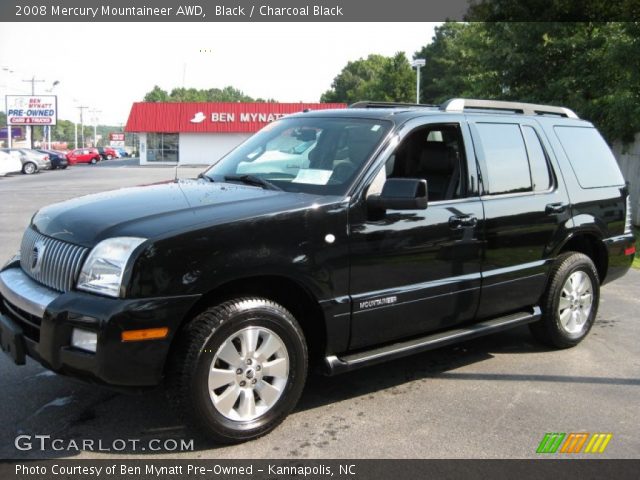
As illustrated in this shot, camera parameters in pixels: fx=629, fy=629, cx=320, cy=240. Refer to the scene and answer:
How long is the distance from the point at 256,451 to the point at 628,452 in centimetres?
212

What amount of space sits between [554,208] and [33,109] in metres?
60.1

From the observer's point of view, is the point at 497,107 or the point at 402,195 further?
the point at 497,107

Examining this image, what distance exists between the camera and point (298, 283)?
3.68 metres

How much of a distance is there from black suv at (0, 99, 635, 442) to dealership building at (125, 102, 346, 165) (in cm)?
4821

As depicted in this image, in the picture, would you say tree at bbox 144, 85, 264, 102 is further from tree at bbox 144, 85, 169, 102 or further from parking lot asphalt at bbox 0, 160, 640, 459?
parking lot asphalt at bbox 0, 160, 640, 459

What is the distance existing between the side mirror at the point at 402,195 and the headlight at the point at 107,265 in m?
1.47

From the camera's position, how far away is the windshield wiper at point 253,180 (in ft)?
13.7

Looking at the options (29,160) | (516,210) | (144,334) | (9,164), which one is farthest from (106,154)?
(144,334)

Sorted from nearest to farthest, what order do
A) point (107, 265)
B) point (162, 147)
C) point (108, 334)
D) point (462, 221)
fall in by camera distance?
point (108, 334) < point (107, 265) < point (462, 221) < point (162, 147)

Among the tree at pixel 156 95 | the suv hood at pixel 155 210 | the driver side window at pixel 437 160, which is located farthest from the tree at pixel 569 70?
the tree at pixel 156 95

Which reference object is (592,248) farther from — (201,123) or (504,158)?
(201,123)

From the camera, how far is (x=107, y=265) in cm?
325

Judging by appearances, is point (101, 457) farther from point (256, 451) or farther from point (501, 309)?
point (501, 309)

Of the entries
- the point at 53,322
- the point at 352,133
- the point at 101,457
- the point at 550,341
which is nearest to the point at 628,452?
the point at 550,341
